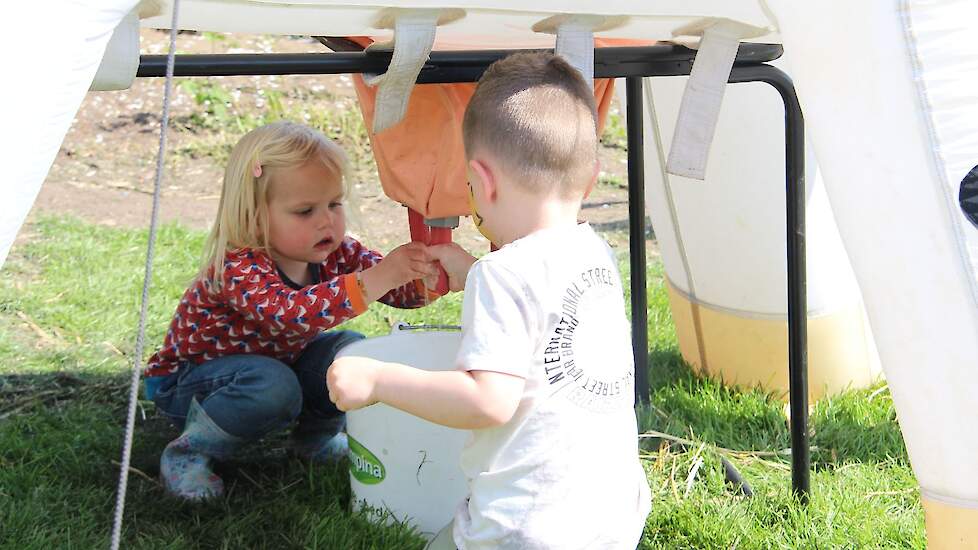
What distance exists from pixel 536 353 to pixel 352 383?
200mm

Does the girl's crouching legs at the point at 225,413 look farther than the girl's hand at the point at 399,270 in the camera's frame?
Yes

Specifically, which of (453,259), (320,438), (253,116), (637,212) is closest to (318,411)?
(320,438)

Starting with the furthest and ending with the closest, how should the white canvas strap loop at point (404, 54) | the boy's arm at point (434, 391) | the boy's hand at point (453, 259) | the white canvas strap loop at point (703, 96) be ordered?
the boy's hand at point (453, 259) < the white canvas strap loop at point (703, 96) < the white canvas strap loop at point (404, 54) < the boy's arm at point (434, 391)

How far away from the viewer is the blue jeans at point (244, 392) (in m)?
1.92

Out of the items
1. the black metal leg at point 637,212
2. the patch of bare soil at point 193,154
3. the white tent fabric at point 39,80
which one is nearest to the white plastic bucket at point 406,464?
the black metal leg at point 637,212

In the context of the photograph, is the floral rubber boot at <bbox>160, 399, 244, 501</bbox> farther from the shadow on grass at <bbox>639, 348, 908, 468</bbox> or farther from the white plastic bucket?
the shadow on grass at <bbox>639, 348, 908, 468</bbox>

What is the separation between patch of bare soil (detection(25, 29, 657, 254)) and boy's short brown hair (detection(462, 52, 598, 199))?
209 centimetres

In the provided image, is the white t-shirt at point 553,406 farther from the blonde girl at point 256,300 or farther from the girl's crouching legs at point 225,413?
the girl's crouching legs at point 225,413

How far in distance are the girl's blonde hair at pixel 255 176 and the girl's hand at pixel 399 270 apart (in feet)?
0.80

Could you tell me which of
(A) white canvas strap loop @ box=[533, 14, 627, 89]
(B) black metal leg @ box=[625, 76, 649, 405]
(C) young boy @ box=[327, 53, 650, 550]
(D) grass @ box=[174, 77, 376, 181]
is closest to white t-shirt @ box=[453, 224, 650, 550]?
(C) young boy @ box=[327, 53, 650, 550]

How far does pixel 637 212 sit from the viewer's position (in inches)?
79.4

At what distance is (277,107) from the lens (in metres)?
4.58

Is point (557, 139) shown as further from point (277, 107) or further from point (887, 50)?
point (277, 107)

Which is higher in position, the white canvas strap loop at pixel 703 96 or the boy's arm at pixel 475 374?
the white canvas strap loop at pixel 703 96
